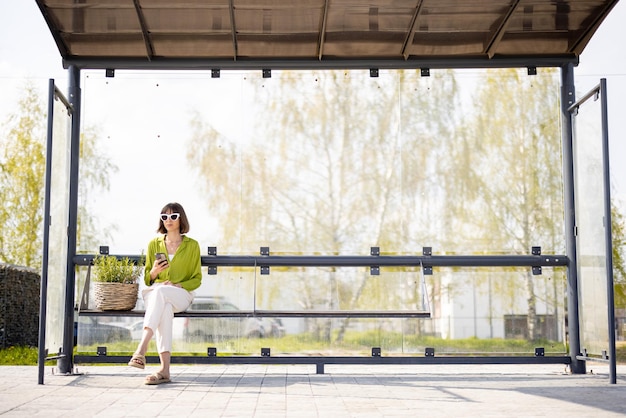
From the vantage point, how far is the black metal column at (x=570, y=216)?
7.93 meters

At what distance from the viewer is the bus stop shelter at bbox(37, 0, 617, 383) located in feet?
24.5

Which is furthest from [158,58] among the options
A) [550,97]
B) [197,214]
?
[550,97]

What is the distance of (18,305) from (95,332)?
525 centimetres

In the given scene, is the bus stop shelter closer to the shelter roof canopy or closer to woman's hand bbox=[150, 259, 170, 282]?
the shelter roof canopy

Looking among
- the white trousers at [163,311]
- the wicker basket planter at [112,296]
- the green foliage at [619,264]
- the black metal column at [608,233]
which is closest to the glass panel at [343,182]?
the wicker basket planter at [112,296]

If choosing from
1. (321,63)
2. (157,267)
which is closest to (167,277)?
(157,267)

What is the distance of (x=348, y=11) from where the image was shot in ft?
24.6

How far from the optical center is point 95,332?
7.94 metres

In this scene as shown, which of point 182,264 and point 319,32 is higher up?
point 319,32

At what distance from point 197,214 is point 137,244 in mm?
649

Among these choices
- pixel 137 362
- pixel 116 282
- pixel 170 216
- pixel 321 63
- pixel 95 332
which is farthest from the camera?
pixel 321 63

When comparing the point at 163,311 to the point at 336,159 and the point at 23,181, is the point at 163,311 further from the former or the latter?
the point at 23,181

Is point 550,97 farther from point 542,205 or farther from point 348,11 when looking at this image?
point 348,11

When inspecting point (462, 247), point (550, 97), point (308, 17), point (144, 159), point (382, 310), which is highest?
point (308, 17)
